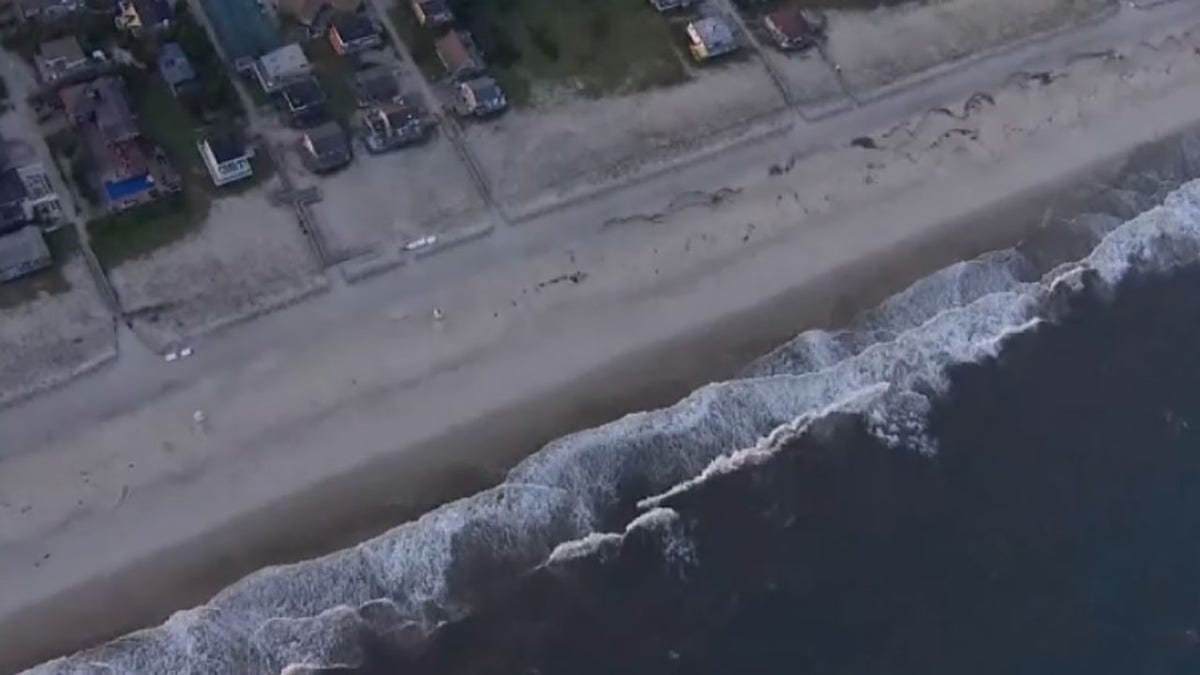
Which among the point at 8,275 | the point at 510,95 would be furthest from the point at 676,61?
the point at 8,275

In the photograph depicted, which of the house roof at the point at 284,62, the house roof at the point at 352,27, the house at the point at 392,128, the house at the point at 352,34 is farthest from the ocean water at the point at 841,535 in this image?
the house roof at the point at 352,27

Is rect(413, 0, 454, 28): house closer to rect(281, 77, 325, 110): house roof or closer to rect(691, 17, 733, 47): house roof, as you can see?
rect(281, 77, 325, 110): house roof

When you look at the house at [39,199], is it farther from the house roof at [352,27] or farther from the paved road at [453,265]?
the house roof at [352,27]

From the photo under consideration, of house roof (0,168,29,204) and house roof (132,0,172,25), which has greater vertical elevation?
house roof (132,0,172,25)

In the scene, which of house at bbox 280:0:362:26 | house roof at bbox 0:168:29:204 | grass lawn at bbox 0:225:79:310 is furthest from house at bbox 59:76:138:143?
house at bbox 280:0:362:26

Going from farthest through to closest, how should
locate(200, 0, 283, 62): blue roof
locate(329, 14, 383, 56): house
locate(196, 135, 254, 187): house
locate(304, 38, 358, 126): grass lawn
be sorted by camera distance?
locate(329, 14, 383, 56): house
locate(200, 0, 283, 62): blue roof
locate(304, 38, 358, 126): grass lawn
locate(196, 135, 254, 187): house

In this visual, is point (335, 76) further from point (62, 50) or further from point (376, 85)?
point (62, 50)

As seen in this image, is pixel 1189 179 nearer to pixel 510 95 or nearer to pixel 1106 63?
pixel 1106 63
